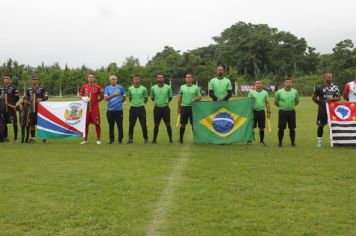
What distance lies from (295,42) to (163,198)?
85.4 m

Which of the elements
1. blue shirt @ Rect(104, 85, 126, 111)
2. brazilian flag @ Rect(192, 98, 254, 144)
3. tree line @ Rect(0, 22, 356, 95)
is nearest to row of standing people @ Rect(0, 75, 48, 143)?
blue shirt @ Rect(104, 85, 126, 111)

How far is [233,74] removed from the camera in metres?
72.9

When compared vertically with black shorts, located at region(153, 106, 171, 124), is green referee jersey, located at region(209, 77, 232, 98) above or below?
above

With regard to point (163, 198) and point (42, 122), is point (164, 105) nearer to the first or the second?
point (42, 122)

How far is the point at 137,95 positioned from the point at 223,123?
2.47 metres

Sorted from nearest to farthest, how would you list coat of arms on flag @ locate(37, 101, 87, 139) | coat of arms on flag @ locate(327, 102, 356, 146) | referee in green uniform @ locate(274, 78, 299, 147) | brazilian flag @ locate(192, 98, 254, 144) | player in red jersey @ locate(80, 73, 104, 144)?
coat of arms on flag @ locate(327, 102, 356, 146) < referee in green uniform @ locate(274, 78, 299, 147) < brazilian flag @ locate(192, 98, 254, 144) < player in red jersey @ locate(80, 73, 104, 144) < coat of arms on flag @ locate(37, 101, 87, 139)

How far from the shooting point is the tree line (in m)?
67.9

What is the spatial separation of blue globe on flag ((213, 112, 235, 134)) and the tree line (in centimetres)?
5070

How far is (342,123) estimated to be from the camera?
1252 cm

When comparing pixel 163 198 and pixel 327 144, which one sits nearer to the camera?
pixel 163 198

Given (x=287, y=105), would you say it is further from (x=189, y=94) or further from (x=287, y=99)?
(x=189, y=94)

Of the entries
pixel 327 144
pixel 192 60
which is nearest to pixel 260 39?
pixel 192 60

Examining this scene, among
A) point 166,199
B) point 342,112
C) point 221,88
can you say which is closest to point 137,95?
point 221,88

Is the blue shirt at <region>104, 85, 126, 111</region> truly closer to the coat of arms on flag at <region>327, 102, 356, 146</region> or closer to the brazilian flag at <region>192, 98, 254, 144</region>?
the brazilian flag at <region>192, 98, 254, 144</region>
